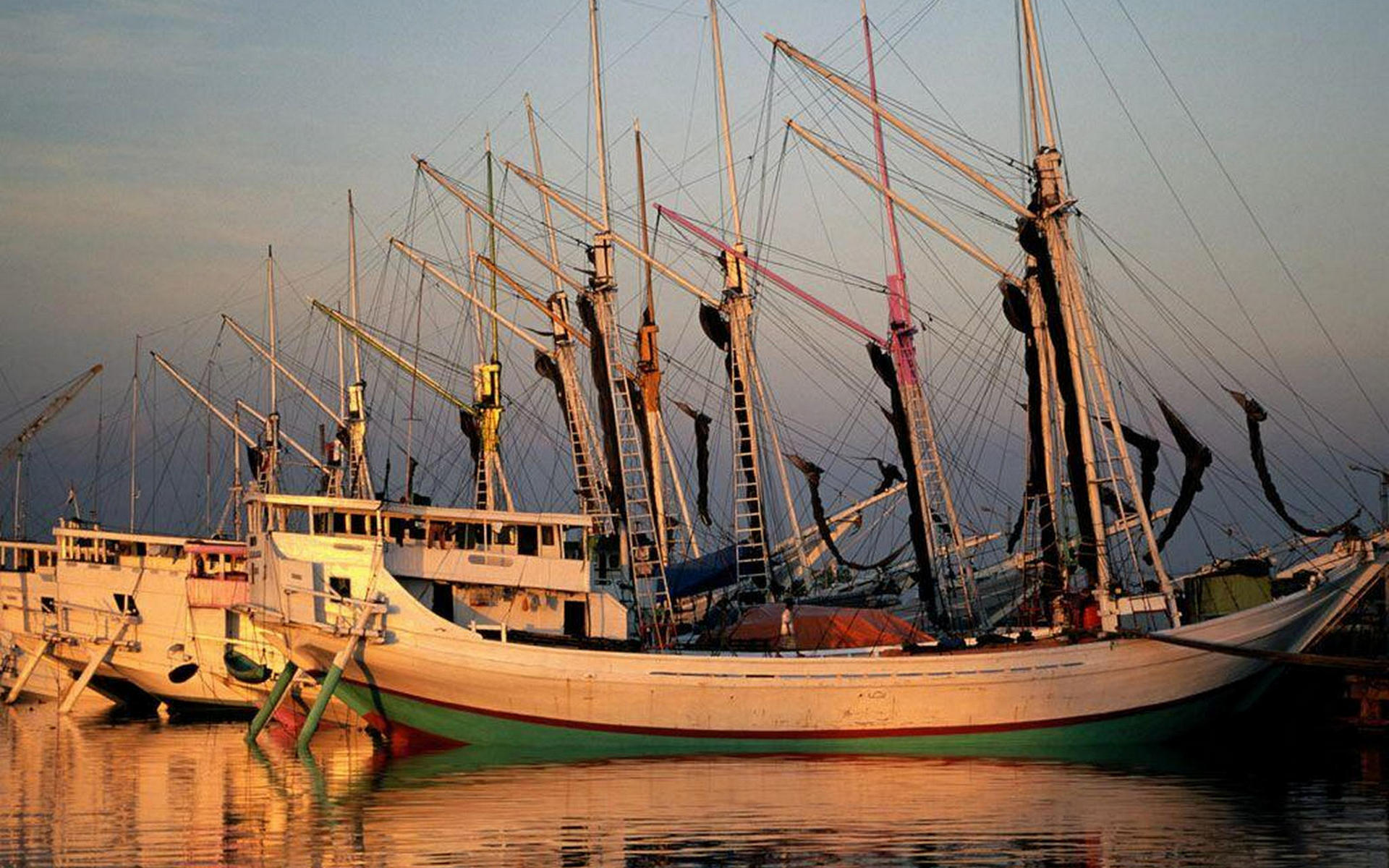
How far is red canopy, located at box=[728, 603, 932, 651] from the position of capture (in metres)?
46.9

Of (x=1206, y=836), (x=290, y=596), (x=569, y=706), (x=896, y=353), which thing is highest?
(x=896, y=353)

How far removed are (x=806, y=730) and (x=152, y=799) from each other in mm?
15527

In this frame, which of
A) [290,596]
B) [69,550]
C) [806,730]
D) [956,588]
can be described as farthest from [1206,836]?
[69,550]

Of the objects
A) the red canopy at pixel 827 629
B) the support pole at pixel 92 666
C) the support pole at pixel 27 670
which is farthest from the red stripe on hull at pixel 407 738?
the support pole at pixel 27 670

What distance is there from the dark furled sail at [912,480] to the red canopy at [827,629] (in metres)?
4.34

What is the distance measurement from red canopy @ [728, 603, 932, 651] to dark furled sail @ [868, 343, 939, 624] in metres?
4.34

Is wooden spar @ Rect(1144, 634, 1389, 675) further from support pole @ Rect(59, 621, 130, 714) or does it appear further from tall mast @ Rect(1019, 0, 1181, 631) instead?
support pole @ Rect(59, 621, 130, 714)

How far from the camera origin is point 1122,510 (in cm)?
4322

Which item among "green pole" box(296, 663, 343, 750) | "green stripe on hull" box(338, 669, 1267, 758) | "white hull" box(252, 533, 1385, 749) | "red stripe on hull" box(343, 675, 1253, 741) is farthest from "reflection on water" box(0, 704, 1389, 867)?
"white hull" box(252, 533, 1385, 749)

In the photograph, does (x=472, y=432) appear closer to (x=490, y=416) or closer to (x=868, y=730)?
(x=490, y=416)

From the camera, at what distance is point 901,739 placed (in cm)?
A: 4272

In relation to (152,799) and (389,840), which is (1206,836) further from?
(152,799)

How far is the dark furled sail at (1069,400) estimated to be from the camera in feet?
143

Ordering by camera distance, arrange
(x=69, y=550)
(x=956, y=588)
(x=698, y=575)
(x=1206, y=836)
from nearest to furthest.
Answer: (x=1206, y=836) < (x=698, y=575) < (x=69, y=550) < (x=956, y=588)
